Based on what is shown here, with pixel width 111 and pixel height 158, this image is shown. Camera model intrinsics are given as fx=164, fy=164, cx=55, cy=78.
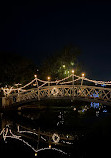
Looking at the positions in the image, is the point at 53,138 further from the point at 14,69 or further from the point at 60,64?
the point at 60,64

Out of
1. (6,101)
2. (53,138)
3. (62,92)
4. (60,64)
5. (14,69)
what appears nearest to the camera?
(53,138)

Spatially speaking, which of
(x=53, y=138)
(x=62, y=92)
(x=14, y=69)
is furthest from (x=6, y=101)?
(x=53, y=138)

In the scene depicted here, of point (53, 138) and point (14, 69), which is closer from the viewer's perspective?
point (53, 138)

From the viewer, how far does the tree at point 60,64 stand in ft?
75.4

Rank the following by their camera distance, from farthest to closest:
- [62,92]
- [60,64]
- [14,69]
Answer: [60,64] → [14,69] → [62,92]

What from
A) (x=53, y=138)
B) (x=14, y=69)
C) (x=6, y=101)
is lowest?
(x=53, y=138)

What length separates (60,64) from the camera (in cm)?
2389

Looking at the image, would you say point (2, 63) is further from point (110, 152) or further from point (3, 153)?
point (110, 152)

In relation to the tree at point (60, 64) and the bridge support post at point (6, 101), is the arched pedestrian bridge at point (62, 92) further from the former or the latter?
the tree at point (60, 64)

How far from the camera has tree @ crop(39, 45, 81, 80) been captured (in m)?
A: 23.0

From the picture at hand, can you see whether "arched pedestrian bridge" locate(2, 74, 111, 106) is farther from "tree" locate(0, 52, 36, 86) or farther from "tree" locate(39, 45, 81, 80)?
"tree" locate(39, 45, 81, 80)

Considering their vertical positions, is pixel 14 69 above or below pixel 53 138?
above

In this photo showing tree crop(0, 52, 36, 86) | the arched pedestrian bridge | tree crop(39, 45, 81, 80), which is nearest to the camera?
the arched pedestrian bridge

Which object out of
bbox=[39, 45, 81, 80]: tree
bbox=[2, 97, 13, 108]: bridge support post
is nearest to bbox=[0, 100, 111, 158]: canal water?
bbox=[2, 97, 13, 108]: bridge support post
